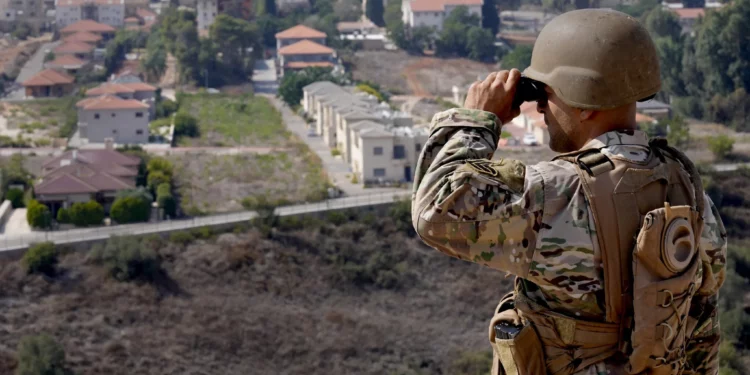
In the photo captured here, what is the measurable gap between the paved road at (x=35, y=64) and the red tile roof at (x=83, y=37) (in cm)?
56

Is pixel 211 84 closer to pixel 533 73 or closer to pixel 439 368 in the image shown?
pixel 439 368

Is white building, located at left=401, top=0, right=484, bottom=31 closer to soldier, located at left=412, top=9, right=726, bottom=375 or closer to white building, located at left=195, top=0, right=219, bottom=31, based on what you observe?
white building, located at left=195, top=0, right=219, bottom=31

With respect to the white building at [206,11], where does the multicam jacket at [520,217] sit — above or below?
above

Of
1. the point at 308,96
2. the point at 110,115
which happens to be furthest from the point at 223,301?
the point at 308,96

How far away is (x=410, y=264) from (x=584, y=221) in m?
17.4

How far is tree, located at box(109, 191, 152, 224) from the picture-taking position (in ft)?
63.8

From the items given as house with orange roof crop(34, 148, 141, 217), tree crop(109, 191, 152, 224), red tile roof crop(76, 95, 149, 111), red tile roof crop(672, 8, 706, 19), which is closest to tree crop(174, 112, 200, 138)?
red tile roof crop(76, 95, 149, 111)

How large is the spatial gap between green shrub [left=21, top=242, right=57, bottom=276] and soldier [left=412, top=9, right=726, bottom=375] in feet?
51.6

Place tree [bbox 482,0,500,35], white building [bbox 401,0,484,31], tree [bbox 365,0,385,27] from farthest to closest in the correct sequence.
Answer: tree [bbox 365,0,385,27], tree [bbox 482,0,500,35], white building [bbox 401,0,484,31]

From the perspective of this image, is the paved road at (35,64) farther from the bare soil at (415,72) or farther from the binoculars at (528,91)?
the binoculars at (528,91)

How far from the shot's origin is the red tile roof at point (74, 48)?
1417 inches

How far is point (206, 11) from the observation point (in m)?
40.7

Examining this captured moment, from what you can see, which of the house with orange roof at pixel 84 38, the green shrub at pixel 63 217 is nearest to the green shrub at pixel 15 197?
the green shrub at pixel 63 217

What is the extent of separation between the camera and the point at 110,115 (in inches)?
1003
